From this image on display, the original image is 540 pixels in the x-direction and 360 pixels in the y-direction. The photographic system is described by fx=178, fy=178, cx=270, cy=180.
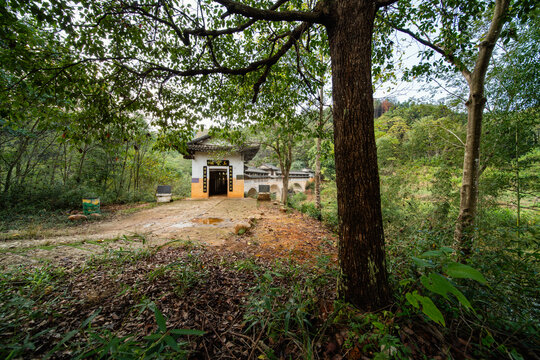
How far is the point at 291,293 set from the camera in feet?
5.60

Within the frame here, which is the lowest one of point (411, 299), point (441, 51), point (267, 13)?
point (411, 299)

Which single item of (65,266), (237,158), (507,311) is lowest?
(65,266)

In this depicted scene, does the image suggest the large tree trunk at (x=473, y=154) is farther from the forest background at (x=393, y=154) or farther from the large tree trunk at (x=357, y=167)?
the large tree trunk at (x=357, y=167)

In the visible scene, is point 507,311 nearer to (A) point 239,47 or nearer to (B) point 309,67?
(B) point 309,67

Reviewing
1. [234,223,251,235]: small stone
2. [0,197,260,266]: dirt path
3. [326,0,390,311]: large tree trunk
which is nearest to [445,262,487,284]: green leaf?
[326,0,390,311]: large tree trunk

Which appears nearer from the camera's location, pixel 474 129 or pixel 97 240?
pixel 474 129

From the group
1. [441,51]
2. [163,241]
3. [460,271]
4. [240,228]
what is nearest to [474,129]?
[441,51]

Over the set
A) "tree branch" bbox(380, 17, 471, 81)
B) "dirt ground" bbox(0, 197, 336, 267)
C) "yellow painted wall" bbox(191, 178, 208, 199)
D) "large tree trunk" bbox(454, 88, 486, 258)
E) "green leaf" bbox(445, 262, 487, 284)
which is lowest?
"dirt ground" bbox(0, 197, 336, 267)

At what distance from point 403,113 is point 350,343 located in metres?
17.6

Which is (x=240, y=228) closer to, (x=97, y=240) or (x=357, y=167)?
(x=97, y=240)

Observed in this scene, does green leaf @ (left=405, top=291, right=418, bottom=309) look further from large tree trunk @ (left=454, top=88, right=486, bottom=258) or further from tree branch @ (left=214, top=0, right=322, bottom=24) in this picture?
large tree trunk @ (left=454, top=88, right=486, bottom=258)

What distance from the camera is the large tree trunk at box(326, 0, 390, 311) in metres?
1.44

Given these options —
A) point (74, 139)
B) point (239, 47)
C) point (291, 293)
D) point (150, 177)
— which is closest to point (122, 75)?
point (74, 139)

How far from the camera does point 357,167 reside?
1450 mm
